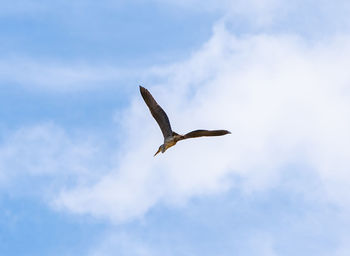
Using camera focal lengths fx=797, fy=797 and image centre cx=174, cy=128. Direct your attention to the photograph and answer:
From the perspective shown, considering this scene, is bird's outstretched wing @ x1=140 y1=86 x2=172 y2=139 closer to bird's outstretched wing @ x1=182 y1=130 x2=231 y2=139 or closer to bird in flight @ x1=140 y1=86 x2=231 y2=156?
bird in flight @ x1=140 y1=86 x2=231 y2=156

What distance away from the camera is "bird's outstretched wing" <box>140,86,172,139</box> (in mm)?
42219

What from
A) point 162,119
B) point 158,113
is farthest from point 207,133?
point 158,113

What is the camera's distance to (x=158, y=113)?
42.2 m

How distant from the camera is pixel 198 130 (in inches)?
1591

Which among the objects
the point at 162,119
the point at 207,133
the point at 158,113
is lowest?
the point at 207,133

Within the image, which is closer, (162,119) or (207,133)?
(207,133)

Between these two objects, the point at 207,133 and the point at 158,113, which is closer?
the point at 207,133

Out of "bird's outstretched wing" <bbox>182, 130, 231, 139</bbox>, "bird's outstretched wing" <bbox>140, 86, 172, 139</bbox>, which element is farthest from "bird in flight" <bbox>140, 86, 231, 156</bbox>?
"bird's outstretched wing" <bbox>182, 130, 231, 139</bbox>

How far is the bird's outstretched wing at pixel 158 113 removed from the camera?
42219 mm

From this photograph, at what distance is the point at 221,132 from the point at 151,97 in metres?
4.51

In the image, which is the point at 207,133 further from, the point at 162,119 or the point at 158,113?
the point at 158,113

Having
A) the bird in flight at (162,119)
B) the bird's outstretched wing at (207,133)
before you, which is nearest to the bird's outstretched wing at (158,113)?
the bird in flight at (162,119)

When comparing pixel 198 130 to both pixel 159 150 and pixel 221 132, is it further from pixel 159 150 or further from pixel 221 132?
pixel 159 150

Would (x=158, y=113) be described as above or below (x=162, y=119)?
above
